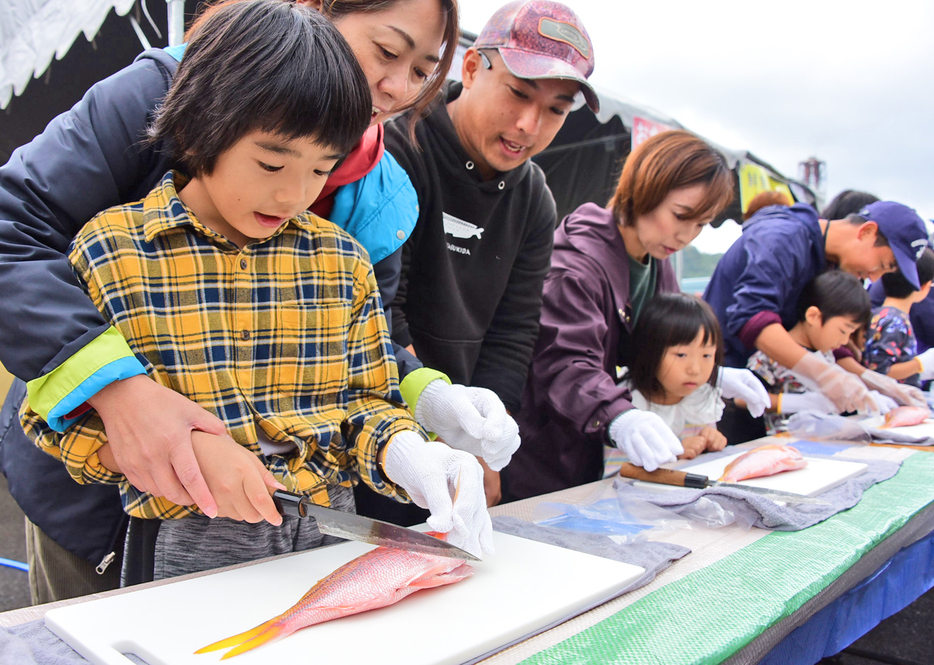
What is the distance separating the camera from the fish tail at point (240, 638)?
71cm

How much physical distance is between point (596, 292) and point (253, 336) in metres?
1.35

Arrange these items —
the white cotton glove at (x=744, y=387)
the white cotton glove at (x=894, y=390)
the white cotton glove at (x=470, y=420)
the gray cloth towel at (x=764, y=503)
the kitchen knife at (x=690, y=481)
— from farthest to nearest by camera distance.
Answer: the white cotton glove at (x=894, y=390)
the white cotton glove at (x=744, y=387)
the kitchen knife at (x=690, y=481)
the gray cloth towel at (x=764, y=503)
the white cotton glove at (x=470, y=420)

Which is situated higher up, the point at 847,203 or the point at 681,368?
the point at 847,203

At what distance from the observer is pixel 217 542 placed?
98 cm

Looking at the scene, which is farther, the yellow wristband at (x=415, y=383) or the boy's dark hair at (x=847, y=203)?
the boy's dark hair at (x=847, y=203)

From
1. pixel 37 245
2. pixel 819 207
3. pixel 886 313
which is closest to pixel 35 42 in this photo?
pixel 37 245

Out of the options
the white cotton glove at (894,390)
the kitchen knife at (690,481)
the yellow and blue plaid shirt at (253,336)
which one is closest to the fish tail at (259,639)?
the yellow and blue plaid shirt at (253,336)

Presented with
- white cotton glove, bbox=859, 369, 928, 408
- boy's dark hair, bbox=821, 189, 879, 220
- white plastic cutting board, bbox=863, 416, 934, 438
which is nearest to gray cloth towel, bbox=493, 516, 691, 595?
white plastic cutting board, bbox=863, 416, 934, 438

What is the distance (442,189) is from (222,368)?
894 mm

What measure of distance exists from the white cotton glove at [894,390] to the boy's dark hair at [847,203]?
111 cm

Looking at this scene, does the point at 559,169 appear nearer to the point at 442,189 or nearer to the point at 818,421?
the point at 818,421

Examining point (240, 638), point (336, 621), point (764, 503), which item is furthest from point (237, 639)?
point (764, 503)

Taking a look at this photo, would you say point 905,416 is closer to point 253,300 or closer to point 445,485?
point 445,485

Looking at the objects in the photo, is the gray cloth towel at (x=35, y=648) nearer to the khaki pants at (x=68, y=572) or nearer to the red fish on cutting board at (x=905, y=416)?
the khaki pants at (x=68, y=572)
